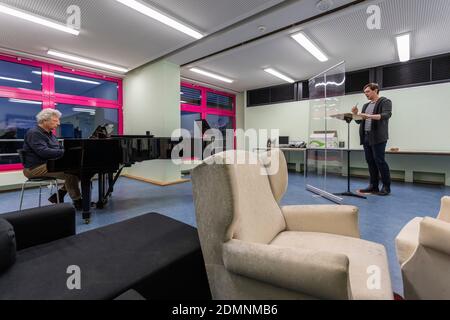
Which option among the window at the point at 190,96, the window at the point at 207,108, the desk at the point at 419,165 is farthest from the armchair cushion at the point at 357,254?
the window at the point at 190,96

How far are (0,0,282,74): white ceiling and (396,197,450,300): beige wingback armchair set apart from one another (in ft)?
10.4

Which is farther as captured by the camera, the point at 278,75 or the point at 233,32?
the point at 278,75

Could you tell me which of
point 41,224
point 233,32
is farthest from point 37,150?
point 233,32

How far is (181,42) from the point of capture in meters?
4.24

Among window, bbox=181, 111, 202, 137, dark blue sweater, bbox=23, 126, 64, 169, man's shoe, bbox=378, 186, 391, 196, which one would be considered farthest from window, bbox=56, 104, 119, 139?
man's shoe, bbox=378, 186, 391, 196

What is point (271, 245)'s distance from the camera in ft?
3.43

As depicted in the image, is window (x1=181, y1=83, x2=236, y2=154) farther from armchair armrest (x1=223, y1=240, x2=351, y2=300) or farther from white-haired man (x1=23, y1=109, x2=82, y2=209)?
armchair armrest (x1=223, y1=240, x2=351, y2=300)

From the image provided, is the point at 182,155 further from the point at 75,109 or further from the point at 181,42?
the point at 75,109

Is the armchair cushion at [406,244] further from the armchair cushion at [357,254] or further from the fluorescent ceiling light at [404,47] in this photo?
the fluorescent ceiling light at [404,47]

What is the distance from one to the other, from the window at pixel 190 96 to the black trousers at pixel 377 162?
16.2ft

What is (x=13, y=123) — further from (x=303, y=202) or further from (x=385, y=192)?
(x=385, y=192)

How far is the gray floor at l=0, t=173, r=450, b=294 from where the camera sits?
2.56 meters

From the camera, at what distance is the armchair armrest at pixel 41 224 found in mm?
1328

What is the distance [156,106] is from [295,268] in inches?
200
